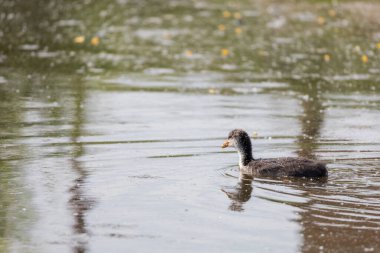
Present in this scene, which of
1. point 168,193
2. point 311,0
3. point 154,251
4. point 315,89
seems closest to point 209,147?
point 168,193

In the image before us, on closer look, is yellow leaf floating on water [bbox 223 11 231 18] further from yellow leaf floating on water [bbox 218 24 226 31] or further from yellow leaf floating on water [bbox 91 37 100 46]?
yellow leaf floating on water [bbox 91 37 100 46]

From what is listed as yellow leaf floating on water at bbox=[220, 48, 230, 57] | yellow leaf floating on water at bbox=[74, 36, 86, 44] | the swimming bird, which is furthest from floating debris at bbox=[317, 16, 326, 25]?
the swimming bird

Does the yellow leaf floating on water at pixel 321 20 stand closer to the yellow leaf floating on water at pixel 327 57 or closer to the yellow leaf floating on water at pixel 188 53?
the yellow leaf floating on water at pixel 327 57

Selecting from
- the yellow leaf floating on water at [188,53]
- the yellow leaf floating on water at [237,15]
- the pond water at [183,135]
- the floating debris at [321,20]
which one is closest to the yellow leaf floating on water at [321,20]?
the floating debris at [321,20]

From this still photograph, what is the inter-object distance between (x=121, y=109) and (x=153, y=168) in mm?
5530

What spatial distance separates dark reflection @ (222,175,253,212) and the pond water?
0.02 metres

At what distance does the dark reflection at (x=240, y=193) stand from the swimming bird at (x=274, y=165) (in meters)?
0.19

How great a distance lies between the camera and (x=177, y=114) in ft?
56.9

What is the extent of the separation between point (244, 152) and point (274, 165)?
0.76m

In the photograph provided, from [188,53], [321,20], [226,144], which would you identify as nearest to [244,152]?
[226,144]

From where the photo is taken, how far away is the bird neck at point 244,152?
1272 centimetres

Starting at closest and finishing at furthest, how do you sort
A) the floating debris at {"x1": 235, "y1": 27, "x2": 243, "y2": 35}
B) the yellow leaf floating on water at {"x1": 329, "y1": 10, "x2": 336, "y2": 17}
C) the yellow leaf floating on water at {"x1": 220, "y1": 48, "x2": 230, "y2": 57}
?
the yellow leaf floating on water at {"x1": 220, "y1": 48, "x2": 230, "y2": 57}, the floating debris at {"x1": 235, "y1": 27, "x2": 243, "y2": 35}, the yellow leaf floating on water at {"x1": 329, "y1": 10, "x2": 336, "y2": 17}

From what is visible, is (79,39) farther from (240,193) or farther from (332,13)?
(240,193)

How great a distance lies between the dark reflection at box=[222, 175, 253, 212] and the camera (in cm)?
1070
